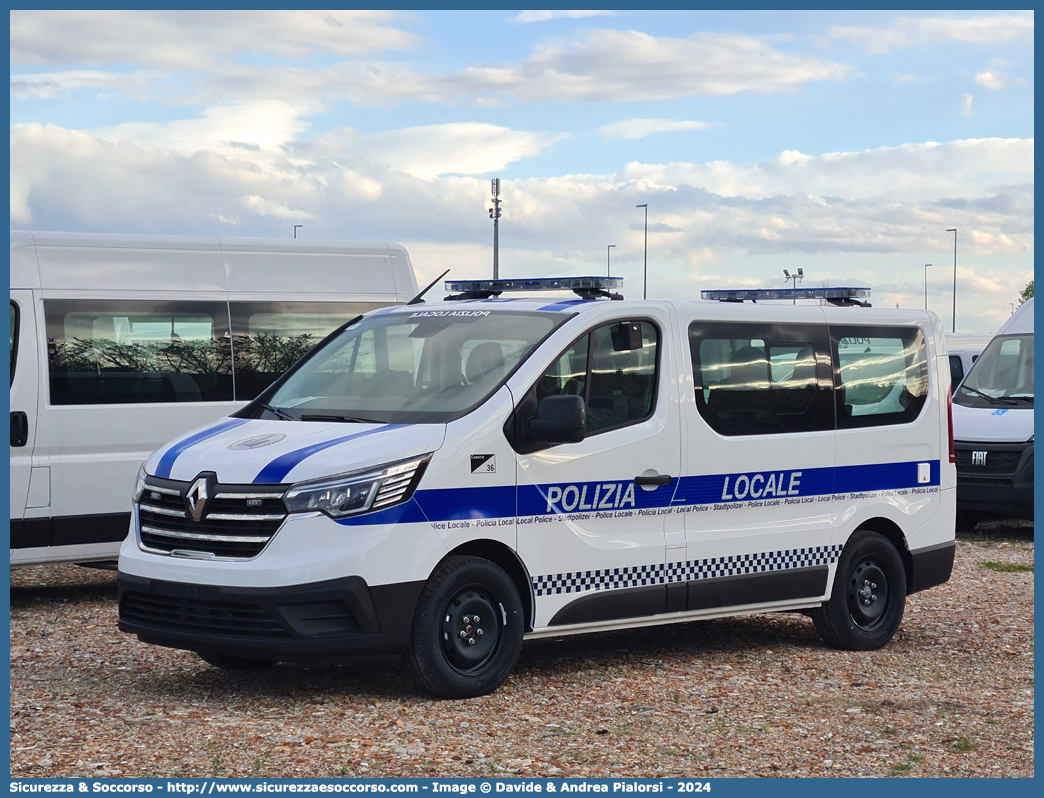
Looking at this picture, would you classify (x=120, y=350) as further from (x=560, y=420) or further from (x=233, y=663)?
(x=560, y=420)

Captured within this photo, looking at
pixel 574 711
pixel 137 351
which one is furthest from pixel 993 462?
pixel 574 711

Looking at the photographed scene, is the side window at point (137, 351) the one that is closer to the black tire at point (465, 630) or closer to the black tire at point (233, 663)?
the black tire at point (233, 663)

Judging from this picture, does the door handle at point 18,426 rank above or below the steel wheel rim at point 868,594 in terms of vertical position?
above

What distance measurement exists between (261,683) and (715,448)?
9.40 feet

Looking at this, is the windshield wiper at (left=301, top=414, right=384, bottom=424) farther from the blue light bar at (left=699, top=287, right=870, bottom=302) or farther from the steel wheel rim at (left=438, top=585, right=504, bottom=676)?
the blue light bar at (left=699, top=287, right=870, bottom=302)

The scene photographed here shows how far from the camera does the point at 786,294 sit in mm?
9750

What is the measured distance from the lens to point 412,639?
730cm

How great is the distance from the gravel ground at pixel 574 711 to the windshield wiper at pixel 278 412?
1416mm

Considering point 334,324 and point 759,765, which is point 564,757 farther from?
point 334,324

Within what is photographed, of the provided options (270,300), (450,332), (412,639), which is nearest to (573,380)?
(450,332)

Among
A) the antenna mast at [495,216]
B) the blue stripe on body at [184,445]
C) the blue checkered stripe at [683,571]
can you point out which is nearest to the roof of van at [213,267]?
the blue stripe on body at [184,445]

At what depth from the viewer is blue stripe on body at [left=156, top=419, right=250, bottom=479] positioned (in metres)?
7.65

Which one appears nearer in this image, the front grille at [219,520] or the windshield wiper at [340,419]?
the front grille at [219,520]

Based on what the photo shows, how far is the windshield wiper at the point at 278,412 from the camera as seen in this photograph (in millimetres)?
8047
